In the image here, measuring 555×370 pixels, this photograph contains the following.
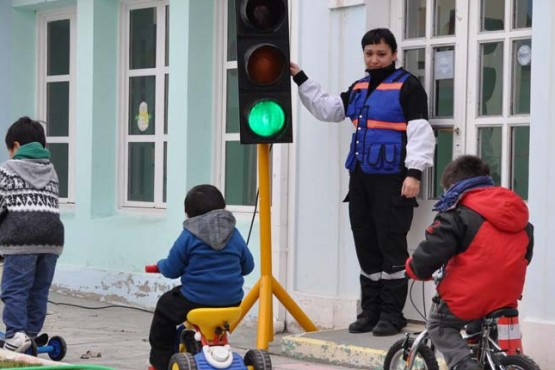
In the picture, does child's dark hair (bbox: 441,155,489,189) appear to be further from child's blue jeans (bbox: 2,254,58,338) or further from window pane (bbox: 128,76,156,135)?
window pane (bbox: 128,76,156,135)

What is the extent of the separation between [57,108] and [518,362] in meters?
8.09

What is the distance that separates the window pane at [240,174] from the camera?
11.2 metres

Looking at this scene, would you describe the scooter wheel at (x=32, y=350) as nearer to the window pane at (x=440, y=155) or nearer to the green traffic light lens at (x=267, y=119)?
the green traffic light lens at (x=267, y=119)

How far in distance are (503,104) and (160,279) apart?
13.1ft

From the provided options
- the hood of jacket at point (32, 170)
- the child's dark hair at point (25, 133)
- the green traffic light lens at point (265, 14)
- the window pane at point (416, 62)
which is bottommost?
the hood of jacket at point (32, 170)

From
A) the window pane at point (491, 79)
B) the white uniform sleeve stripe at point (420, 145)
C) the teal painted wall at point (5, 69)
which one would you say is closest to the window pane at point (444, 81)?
the window pane at point (491, 79)

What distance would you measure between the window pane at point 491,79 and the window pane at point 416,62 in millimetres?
539

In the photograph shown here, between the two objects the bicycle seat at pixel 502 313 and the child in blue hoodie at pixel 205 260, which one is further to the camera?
the child in blue hoodie at pixel 205 260

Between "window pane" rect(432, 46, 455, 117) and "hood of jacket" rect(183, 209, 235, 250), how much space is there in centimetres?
253

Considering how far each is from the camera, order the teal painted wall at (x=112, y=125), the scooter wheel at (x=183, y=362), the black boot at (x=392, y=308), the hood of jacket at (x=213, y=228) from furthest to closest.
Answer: the teal painted wall at (x=112, y=125)
the black boot at (x=392, y=308)
the hood of jacket at (x=213, y=228)
the scooter wheel at (x=183, y=362)

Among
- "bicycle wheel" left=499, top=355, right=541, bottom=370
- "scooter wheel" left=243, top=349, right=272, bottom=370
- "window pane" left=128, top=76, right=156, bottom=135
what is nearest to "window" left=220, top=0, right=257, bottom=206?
"window pane" left=128, top=76, right=156, bottom=135

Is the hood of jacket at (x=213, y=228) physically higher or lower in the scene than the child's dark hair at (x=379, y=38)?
lower

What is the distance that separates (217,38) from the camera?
11.5 meters

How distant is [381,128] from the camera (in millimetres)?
8883
